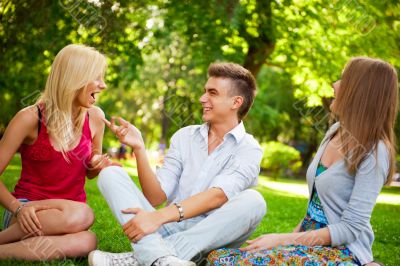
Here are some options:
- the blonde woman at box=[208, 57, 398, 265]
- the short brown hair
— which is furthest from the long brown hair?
the short brown hair

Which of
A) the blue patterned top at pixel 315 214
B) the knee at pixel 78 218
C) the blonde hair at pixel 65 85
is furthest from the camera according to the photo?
the blonde hair at pixel 65 85

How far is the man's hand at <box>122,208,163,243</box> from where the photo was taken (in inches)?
143

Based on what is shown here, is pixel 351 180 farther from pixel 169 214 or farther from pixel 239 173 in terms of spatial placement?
pixel 169 214

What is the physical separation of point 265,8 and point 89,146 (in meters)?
7.91

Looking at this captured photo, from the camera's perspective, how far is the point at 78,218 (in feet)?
13.3

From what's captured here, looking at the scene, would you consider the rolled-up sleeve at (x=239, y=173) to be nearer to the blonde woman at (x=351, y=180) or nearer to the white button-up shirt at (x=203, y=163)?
the white button-up shirt at (x=203, y=163)

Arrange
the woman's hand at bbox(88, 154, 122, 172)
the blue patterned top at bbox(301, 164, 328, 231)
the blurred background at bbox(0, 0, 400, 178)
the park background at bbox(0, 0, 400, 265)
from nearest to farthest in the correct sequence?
the blue patterned top at bbox(301, 164, 328, 231) < the woman's hand at bbox(88, 154, 122, 172) < the park background at bbox(0, 0, 400, 265) < the blurred background at bbox(0, 0, 400, 178)

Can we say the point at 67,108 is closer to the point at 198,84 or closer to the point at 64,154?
the point at 64,154

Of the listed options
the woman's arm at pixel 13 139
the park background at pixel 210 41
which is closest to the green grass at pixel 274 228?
the park background at pixel 210 41

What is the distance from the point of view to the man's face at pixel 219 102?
4.54 metres

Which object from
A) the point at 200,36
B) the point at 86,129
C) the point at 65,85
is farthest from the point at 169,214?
the point at 200,36

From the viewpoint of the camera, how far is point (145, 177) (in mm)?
4195

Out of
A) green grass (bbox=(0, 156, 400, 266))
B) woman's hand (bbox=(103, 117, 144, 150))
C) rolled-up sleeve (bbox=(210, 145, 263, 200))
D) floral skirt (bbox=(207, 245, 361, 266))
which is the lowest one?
green grass (bbox=(0, 156, 400, 266))

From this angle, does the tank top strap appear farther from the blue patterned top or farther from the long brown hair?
the long brown hair
